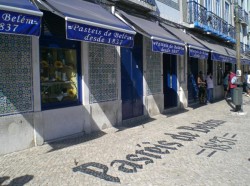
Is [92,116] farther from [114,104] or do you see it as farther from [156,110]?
[156,110]

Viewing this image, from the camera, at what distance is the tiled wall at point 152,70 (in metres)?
11.2

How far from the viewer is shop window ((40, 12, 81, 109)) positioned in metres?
6.93

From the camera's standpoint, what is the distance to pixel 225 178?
195 inches

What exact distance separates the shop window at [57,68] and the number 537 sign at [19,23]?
5.68 ft

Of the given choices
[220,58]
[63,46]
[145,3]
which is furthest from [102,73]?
[220,58]

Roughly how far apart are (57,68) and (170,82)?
7.23 meters

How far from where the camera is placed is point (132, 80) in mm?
10242

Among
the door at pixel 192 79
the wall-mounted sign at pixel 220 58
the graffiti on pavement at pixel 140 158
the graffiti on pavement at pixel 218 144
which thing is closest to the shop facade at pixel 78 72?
the graffiti on pavement at pixel 140 158

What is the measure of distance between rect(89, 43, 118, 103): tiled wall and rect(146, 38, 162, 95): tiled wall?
2259 millimetres

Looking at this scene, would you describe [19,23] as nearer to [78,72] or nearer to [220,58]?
[78,72]

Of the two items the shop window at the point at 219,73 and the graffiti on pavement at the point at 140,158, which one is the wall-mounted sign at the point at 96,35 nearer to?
the graffiti on pavement at the point at 140,158

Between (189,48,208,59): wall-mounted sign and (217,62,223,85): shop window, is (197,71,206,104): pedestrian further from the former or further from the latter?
(217,62,223,85): shop window

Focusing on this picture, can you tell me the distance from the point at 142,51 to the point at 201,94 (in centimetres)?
615

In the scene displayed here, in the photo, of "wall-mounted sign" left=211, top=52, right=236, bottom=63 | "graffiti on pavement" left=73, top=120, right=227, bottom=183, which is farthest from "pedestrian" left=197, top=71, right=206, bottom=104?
Answer: "graffiti on pavement" left=73, top=120, right=227, bottom=183
